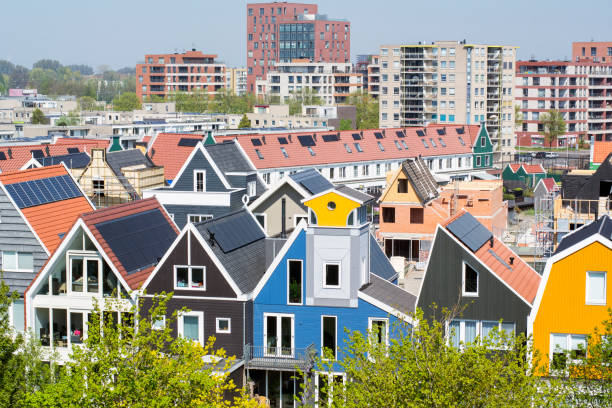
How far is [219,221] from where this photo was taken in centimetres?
3584

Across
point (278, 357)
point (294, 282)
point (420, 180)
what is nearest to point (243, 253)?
point (294, 282)

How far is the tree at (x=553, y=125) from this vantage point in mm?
186125

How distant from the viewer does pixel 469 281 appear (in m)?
32.8

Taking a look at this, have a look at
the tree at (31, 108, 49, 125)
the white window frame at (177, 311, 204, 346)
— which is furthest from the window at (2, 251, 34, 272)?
the tree at (31, 108, 49, 125)

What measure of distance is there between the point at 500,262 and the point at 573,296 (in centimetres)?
397

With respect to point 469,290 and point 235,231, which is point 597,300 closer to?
point 469,290

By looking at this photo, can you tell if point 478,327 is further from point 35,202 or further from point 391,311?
point 35,202

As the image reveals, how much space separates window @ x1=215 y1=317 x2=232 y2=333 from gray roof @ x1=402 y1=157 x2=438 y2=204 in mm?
38762

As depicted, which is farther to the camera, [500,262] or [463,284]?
[500,262]

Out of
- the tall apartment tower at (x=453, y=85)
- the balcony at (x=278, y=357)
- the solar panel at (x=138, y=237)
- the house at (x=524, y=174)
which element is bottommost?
Result: the balcony at (x=278, y=357)

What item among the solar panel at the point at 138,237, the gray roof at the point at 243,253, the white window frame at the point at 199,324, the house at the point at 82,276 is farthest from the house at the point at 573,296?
the solar panel at the point at 138,237

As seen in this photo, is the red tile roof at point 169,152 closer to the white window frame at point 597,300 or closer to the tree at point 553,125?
the white window frame at point 597,300

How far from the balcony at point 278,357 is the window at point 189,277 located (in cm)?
274

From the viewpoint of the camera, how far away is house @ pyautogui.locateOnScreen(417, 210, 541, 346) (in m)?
32.4
